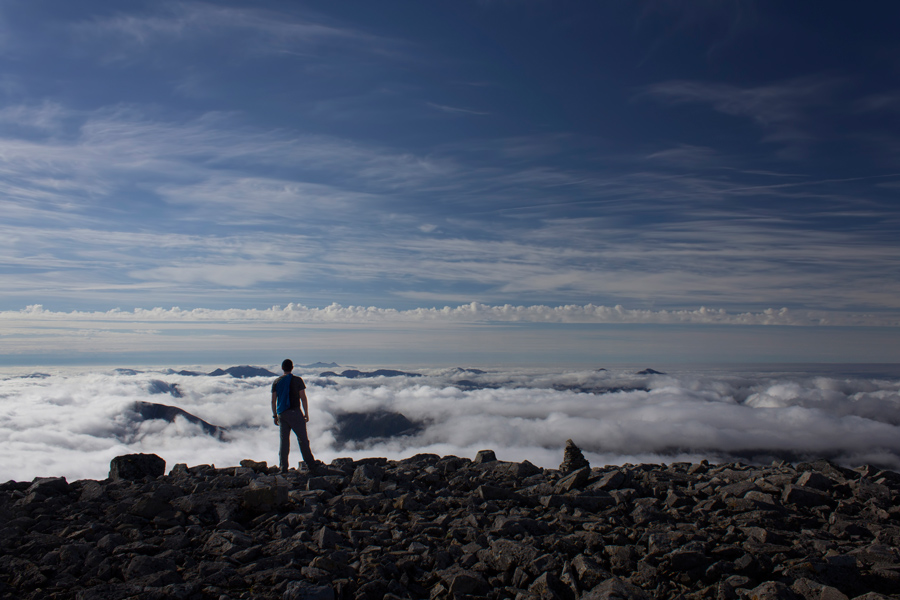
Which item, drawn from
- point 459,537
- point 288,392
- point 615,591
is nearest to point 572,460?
point 459,537

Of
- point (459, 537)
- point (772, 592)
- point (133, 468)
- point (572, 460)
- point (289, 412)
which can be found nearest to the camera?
point (772, 592)

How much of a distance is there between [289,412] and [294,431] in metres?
0.69

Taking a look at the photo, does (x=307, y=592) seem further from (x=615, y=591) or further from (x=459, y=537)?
(x=615, y=591)

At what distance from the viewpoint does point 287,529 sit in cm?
1058

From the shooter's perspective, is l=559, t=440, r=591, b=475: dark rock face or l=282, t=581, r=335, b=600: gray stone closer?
l=282, t=581, r=335, b=600: gray stone

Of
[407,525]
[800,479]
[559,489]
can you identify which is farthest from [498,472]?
[800,479]

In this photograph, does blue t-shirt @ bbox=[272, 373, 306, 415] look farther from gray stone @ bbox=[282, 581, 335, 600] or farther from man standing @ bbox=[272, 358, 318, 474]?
gray stone @ bbox=[282, 581, 335, 600]

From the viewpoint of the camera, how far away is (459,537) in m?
10.4

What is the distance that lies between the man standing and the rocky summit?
9.15 ft

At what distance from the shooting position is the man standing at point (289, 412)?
1700cm

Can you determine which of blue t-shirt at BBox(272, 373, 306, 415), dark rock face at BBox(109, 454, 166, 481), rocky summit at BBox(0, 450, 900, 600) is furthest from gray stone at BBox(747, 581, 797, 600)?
dark rock face at BBox(109, 454, 166, 481)

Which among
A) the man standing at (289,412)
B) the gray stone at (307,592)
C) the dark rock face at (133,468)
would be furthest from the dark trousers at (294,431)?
the gray stone at (307,592)

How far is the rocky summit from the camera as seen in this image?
8242mm

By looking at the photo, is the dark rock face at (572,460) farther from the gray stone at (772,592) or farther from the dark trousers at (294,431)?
the dark trousers at (294,431)
